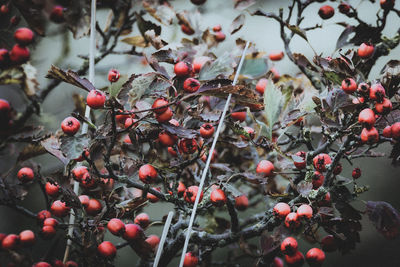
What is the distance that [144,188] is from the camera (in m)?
0.71

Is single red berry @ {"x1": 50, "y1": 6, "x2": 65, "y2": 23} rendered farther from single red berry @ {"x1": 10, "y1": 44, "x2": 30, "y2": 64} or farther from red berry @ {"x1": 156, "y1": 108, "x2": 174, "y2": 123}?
red berry @ {"x1": 156, "y1": 108, "x2": 174, "y2": 123}

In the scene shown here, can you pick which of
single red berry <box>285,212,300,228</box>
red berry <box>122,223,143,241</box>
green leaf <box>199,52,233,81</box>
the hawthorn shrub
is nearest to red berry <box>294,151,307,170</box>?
the hawthorn shrub

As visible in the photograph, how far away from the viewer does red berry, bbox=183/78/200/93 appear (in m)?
0.63

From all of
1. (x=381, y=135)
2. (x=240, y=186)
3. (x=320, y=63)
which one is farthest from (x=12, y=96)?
(x=381, y=135)

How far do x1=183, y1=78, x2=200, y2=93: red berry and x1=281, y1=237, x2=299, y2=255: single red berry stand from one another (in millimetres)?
345

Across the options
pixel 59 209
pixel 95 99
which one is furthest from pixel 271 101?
pixel 59 209

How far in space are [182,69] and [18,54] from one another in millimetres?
385

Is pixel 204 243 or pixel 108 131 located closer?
pixel 108 131

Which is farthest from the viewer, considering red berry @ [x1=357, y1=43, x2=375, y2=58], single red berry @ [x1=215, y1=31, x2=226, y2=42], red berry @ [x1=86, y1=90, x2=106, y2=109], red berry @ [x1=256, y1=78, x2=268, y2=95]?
single red berry @ [x1=215, y1=31, x2=226, y2=42]

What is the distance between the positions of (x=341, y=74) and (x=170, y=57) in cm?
33

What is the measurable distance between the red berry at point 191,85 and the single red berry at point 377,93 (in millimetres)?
294

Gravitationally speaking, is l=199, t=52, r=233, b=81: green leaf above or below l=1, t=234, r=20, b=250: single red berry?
above

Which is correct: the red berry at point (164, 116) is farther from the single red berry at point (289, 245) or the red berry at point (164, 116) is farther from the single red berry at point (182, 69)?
the single red berry at point (289, 245)

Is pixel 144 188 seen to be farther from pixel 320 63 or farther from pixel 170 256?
pixel 320 63
